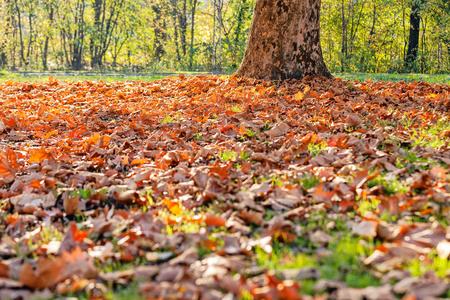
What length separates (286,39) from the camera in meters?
7.52

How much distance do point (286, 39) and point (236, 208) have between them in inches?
233

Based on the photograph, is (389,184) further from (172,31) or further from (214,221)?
(172,31)

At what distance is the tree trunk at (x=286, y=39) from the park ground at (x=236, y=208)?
297 centimetres

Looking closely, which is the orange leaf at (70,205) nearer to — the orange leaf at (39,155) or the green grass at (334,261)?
the orange leaf at (39,155)

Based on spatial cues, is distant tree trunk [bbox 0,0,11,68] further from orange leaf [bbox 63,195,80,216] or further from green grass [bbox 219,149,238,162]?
orange leaf [bbox 63,195,80,216]

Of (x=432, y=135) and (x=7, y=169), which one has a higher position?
(x=432, y=135)

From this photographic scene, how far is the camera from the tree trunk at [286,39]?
7.46m

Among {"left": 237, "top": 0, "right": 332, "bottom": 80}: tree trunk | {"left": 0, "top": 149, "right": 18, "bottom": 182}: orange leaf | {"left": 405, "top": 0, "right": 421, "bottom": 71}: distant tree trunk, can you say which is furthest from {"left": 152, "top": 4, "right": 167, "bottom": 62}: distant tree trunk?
{"left": 0, "top": 149, "right": 18, "bottom": 182}: orange leaf

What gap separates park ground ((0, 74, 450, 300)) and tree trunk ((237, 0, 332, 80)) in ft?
9.74

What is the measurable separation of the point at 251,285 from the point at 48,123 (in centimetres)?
475

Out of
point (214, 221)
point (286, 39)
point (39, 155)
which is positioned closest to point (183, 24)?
point (286, 39)

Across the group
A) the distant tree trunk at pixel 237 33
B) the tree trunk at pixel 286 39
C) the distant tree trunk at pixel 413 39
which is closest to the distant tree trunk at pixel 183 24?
the distant tree trunk at pixel 237 33

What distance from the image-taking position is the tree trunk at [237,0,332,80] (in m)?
7.46

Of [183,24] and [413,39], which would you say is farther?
[183,24]
